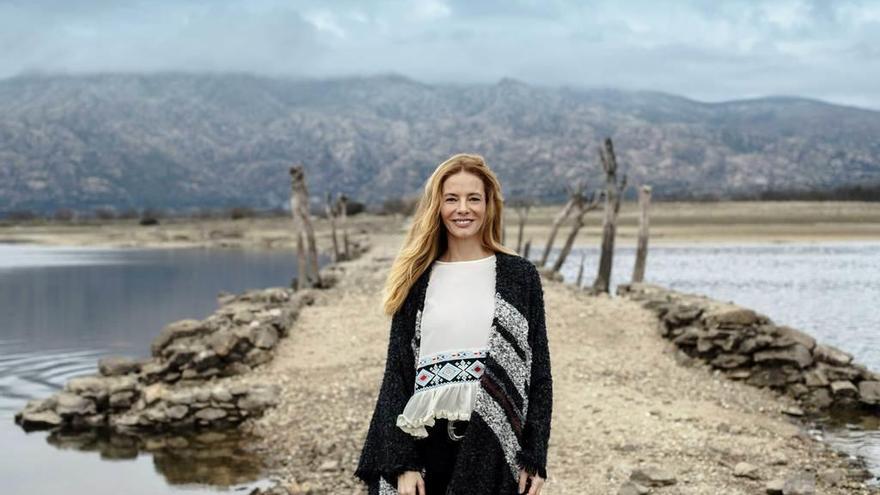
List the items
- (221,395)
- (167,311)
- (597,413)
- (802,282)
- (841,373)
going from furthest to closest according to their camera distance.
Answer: (802,282) → (167,311) → (841,373) → (221,395) → (597,413)

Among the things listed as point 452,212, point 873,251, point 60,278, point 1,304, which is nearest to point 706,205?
point 873,251

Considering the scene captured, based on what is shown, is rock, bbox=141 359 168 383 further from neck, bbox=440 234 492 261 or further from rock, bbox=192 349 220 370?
neck, bbox=440 234 492 261

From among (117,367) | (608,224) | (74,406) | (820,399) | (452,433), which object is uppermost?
(452,433)

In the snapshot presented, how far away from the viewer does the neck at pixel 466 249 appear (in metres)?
3.81

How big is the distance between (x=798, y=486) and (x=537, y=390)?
4.79m

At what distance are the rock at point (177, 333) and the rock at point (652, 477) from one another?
23.7 feet

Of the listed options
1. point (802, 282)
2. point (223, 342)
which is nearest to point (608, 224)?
point (802, 282)

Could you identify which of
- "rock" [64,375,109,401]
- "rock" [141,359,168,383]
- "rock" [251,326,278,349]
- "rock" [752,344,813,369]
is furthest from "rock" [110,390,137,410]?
"rock" [752,344,813,369]

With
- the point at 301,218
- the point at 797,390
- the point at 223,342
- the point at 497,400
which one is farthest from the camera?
the point at 301,218

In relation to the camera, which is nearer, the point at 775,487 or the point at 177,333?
the point at 775,487

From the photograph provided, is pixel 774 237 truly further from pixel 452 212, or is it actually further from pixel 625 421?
pixel 452 212

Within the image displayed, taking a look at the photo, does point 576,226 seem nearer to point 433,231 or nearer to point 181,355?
point 181,355

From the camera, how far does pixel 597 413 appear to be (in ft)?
33.7

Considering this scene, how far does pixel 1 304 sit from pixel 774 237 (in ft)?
127
